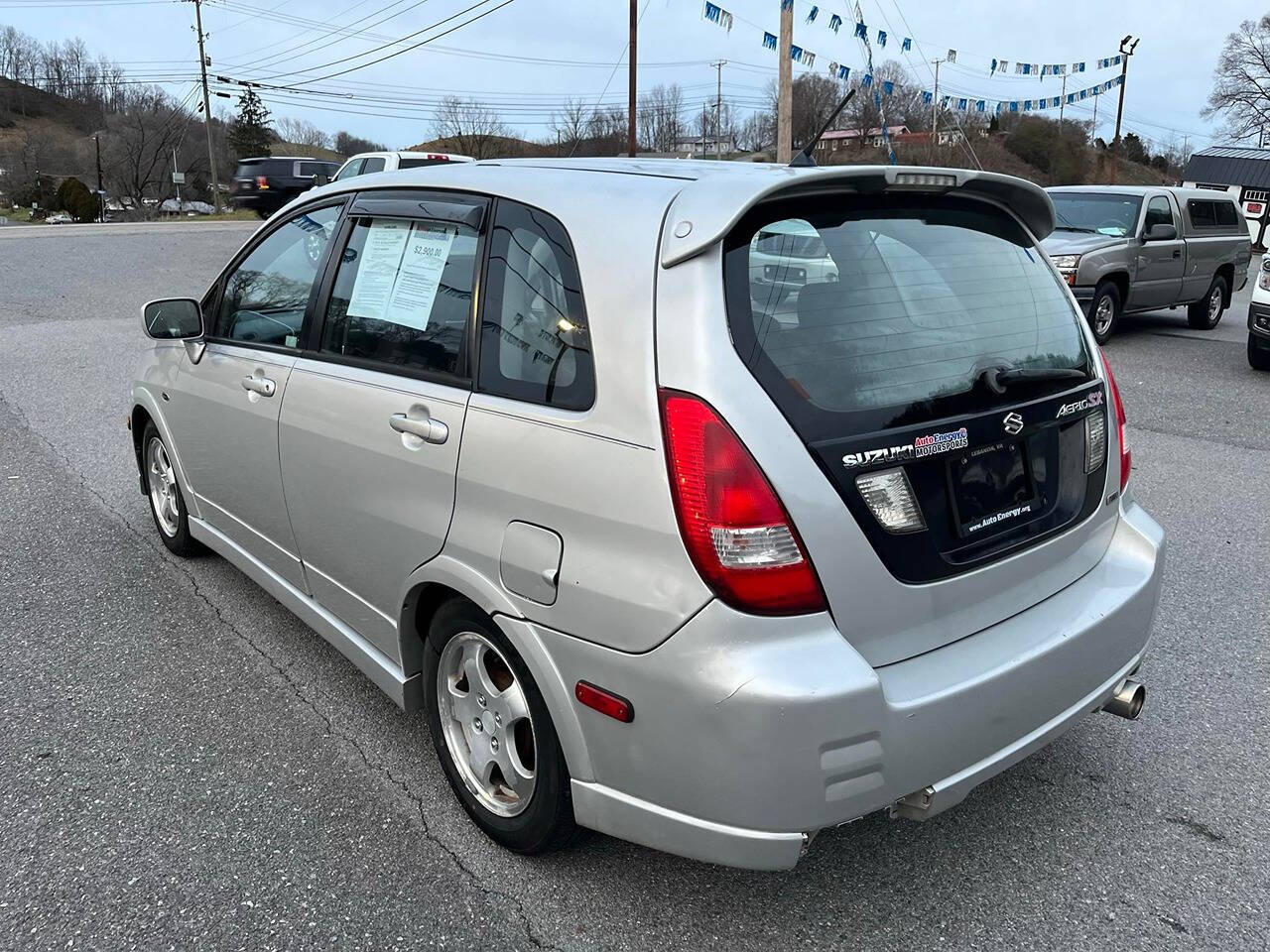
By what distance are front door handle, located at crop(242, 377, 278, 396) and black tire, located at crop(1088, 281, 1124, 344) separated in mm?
10262

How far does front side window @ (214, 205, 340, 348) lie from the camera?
334 cm

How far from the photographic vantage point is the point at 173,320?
12.7ft

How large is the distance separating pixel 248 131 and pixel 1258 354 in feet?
309

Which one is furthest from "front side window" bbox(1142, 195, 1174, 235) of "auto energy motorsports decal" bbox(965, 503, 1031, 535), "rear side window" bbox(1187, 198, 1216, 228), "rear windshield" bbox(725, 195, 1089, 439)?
"auto energy motorsports decal" bbox(965, 503, 1031, 535)

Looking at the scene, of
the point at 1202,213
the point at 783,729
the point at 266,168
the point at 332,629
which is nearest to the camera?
the point at 783,729

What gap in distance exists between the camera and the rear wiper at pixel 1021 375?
2.37 meters

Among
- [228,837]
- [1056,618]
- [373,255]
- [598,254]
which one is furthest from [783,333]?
[228,837]

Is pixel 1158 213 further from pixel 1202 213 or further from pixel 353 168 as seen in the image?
pixel 353 168

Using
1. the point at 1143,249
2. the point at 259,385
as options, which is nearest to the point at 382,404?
the point at 259,385

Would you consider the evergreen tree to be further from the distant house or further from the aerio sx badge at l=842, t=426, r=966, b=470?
the aerio sx badge at l=842, t=426, r=966, b=470

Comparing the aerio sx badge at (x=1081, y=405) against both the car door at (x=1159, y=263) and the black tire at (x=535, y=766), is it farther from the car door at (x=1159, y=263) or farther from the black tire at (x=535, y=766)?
the car door at (x=1159, y=263)

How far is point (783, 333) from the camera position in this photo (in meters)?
2.11

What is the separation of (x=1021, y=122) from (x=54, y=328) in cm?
6606

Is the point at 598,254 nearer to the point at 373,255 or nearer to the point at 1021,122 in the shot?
the point at 373,255
